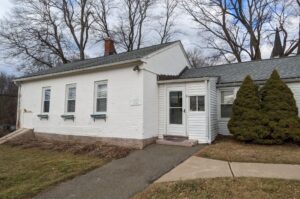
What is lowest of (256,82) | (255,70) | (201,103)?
(201,103)

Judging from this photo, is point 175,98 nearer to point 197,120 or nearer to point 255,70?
point 197,120

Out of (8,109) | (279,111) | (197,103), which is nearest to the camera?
(279,111)

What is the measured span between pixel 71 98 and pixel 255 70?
947 centimetres

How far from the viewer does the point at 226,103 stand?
38.5 feet

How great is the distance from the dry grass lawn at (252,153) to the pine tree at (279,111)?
44cm

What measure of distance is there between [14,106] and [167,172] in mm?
17643

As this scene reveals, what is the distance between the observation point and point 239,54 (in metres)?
25.2

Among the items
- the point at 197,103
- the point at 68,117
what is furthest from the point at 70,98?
the point at 197,103

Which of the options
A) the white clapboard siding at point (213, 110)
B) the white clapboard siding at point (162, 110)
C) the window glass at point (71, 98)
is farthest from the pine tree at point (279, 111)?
the window glass at point (71, 98)

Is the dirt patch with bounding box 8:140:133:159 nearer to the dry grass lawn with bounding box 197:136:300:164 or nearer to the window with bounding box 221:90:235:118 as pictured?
the dry grass lawn with bounding box 197:136:300:164

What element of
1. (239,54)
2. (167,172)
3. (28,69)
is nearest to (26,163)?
(167,172)

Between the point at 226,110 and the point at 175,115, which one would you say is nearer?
Result: the point at 175,115

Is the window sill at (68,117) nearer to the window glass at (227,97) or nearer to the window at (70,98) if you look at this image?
the window at (70,98)

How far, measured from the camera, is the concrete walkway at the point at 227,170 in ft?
19.0
